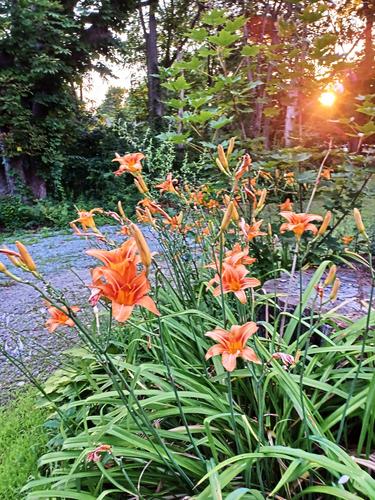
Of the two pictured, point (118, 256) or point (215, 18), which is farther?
point (215, 18)

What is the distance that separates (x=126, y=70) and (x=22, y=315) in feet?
38.3

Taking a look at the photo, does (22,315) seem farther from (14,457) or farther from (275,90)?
(275,90)

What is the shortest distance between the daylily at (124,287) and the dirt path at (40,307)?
12.5 inches

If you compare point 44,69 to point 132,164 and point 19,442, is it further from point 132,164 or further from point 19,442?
point 19,442

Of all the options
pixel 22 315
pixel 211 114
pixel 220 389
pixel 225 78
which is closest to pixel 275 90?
pixel 225 78

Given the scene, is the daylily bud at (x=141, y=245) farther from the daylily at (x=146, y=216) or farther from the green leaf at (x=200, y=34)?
the green leaf at (x=200, y=34)

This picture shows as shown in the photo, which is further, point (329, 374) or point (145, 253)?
point (329, 374)

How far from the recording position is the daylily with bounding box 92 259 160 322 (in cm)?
66

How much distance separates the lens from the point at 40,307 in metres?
3.18

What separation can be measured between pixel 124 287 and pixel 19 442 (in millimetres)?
1272

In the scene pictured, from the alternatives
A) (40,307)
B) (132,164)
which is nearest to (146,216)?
(132,164)

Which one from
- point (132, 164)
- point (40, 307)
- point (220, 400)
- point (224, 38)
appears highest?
point (224, 38)

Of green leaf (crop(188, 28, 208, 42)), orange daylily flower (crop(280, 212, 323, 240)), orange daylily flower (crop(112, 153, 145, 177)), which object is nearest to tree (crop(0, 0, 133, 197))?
green leaf (crop(188, 28, 208, 42))

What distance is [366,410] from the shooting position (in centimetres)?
97
